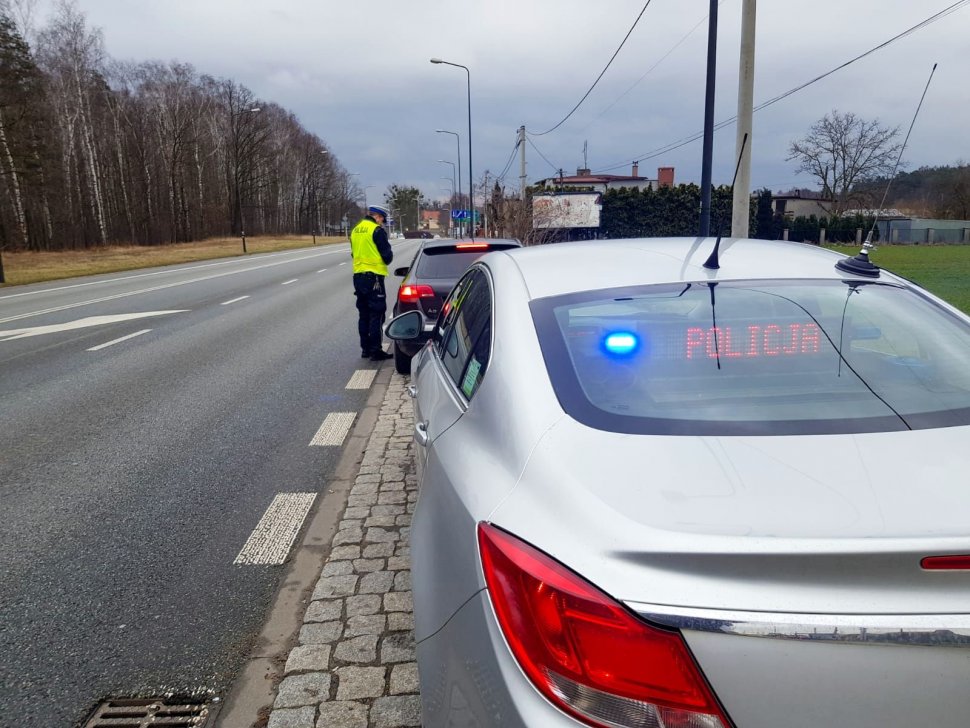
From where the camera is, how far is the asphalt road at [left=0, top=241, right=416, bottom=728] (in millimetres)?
3080

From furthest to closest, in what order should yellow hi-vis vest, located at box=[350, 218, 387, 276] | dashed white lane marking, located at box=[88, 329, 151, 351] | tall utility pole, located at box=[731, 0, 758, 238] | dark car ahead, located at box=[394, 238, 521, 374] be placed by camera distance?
tall utility pole, located at box=[731, 0, 758, 238], dashed white lane marking, located at box=[88, 329, 151, 351], yellow hi-vis vest, located at box=[350, 218, 387, 276], dark car ahead, located at box=[394, 238, 521, 374]

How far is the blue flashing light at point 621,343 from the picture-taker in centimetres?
221

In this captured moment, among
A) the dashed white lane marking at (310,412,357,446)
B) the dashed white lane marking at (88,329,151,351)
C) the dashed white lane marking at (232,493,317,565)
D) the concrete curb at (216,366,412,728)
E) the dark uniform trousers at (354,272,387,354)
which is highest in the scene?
the dark uniform trousers at (354,272,387,354)

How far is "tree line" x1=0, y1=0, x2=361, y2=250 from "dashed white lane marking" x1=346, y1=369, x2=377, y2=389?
30599 millimetres

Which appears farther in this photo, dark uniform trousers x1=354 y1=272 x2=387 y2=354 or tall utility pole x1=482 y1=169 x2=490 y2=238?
tall utility pole x1=482 y1=169 x2=490 y2=238

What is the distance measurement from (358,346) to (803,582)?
10301 mm

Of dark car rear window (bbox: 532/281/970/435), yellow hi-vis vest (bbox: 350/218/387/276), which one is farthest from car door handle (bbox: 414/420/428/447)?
yellow hi-vis vest (bbox: 350/218/387/276)

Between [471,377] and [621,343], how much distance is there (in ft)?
1.66

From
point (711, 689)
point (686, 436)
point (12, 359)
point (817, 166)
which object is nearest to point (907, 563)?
point (711, 689)

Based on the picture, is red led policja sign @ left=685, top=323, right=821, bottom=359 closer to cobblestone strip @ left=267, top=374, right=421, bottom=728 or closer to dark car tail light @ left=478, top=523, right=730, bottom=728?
dark car tail light @ left=478, top=523, right=730, bottom=728

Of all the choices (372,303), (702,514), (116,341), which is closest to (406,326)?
(702,514)

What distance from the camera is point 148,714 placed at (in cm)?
274

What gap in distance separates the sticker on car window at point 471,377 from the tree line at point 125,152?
36482mm

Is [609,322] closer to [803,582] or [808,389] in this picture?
[808,389]
